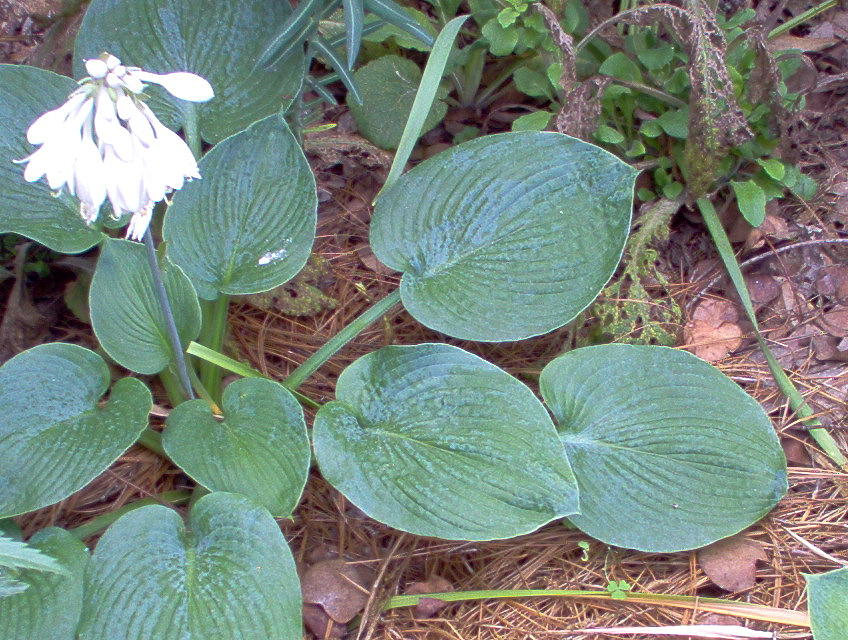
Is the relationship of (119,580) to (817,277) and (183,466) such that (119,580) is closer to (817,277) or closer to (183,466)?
(183,466)

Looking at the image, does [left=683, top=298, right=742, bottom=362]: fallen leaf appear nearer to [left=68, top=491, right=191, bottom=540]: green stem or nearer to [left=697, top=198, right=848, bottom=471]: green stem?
[left=697, top=198, right=848, bottom=471]: green stem

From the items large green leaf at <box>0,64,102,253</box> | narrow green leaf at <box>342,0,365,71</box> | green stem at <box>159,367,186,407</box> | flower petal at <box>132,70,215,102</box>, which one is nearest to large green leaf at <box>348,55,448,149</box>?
narrow green leaf at <box>342,0,365,71</box>

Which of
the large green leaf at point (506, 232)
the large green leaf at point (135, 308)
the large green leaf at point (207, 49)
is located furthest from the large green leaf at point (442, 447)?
the large green leaf at point (207, 49)

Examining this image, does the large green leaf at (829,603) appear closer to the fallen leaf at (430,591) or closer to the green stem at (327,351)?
the fallen leaf at (430,591)

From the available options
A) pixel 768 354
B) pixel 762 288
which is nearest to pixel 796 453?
pixel 768 354

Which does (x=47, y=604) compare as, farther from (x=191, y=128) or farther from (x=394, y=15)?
(x=394, y=15)
